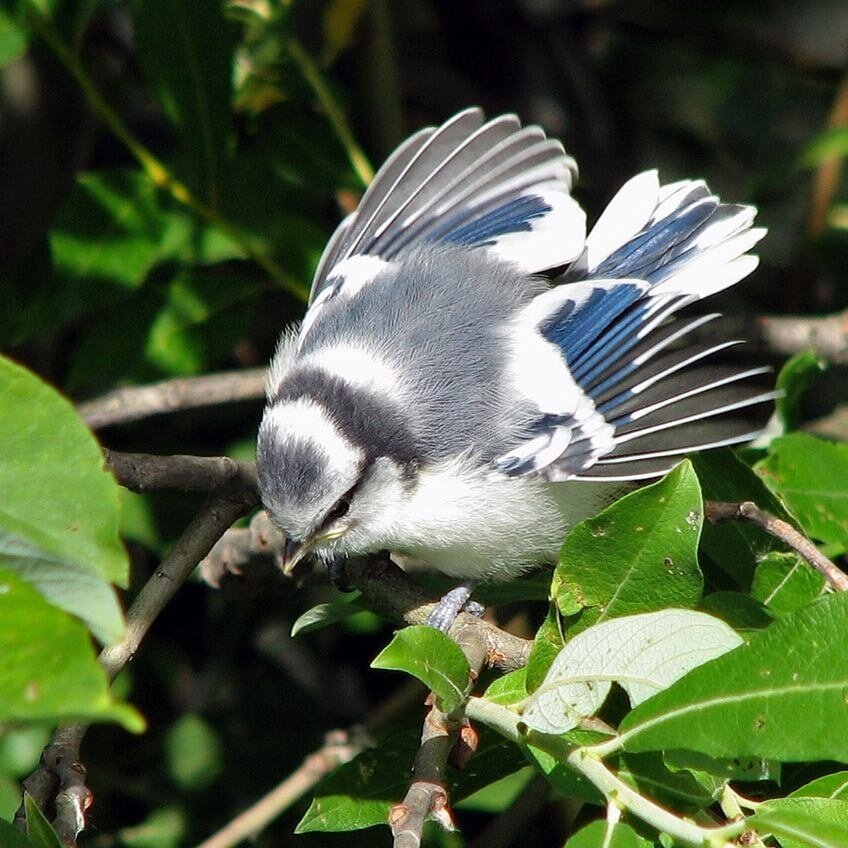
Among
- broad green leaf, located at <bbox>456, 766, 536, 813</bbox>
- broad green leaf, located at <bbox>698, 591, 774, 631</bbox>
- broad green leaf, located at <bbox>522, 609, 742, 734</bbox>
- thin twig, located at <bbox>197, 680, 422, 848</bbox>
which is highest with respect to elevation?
broad green leaf, located at <bbox>522, 609, 742, 734</bbox>

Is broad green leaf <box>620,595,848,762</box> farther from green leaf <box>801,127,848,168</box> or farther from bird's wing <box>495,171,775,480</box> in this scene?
green leaf <box>801,127,848,168</box>

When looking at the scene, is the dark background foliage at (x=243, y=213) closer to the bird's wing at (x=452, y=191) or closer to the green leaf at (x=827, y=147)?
the green leaf at (x=827, y=147)

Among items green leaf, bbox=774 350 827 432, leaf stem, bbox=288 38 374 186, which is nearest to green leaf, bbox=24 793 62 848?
green leaf, bbox=774 350 827 432

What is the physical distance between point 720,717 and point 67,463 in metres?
0.61

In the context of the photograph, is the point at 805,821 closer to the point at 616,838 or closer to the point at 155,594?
the point at 616,838

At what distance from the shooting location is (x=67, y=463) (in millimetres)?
984

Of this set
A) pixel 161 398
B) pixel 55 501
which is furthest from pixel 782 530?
pixel 161 398

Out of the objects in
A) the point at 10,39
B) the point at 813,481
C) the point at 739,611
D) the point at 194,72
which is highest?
the point at 10,39

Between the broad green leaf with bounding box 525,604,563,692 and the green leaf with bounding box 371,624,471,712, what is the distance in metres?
0.07

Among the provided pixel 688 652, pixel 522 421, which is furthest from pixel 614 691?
pixel 522 421

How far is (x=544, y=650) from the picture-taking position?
1.25 m

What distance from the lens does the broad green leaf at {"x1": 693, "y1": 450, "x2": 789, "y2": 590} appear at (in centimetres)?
151

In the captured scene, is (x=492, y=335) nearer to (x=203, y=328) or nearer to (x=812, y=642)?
(x=203, y=328)

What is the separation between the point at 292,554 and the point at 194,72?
0.90 metres
